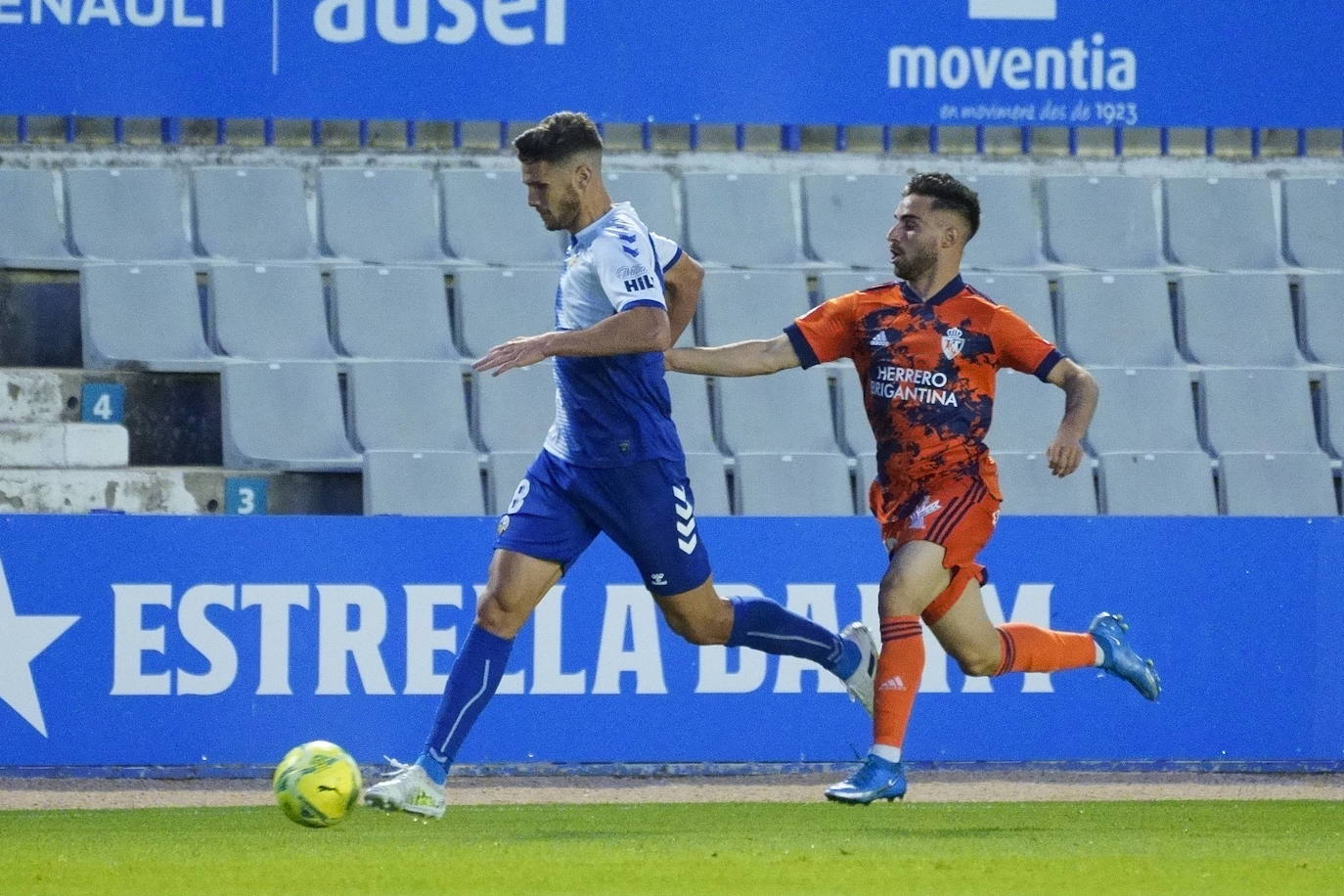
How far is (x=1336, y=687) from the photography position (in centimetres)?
966

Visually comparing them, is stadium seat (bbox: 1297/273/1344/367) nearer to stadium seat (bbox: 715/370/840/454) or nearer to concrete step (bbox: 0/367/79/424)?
stadium seat (bbox: 715/370/840/454)

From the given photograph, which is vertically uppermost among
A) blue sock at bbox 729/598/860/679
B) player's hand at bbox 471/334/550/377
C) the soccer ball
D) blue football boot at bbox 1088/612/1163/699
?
player's hand at bbox 471/334/550/377

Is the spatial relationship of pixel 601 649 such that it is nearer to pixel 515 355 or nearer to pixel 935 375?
pixel 935 375

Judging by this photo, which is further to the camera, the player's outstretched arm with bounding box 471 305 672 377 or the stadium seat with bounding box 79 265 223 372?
the stadium seat with bounding box 79 265 223 372

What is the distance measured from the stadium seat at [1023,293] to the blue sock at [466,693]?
20.4 feet

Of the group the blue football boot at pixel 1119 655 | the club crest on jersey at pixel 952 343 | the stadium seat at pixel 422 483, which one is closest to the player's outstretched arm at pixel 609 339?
the club crest on jersey at pixel 952 343

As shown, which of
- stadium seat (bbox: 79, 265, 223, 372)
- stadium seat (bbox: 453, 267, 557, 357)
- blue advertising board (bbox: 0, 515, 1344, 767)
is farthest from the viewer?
stadium seat (bbox: 453, 267, 557, 357)

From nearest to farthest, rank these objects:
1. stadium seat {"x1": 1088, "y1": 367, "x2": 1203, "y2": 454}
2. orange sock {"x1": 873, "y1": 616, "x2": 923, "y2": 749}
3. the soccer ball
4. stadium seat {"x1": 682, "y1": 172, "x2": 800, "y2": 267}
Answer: the soccer ball, orange sock {"x1": 873, "y1": 616, "x2": 923, "y2": 749}, stadium seat {"x1": 1088, "y1": 367, "x2": 1203, "y2": 454}, stadium seat {"x1": 682, "y1": 172, "x2": 800, "y2": 267}

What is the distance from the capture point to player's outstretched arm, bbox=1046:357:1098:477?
6.31 metres

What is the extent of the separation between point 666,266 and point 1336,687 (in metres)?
4.80

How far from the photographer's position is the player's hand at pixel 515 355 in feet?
18.6

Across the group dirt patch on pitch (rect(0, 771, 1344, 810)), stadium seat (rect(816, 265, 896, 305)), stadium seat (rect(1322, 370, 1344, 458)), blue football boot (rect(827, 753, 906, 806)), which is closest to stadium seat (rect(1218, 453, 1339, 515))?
stadium seat (rect(1322, 370, 1344, 458))

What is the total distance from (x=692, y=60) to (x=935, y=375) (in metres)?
5.97

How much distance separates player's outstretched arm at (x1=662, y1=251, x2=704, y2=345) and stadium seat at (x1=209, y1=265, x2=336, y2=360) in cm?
487
